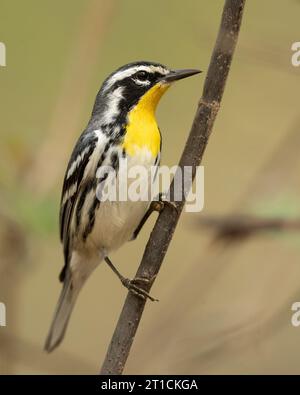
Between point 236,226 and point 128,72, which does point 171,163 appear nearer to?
point 128,72

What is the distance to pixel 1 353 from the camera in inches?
102

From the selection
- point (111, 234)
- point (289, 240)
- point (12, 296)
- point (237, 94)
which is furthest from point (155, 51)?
point (289, 240)

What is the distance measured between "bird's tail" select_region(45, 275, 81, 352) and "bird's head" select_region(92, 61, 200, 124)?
103 centimetres

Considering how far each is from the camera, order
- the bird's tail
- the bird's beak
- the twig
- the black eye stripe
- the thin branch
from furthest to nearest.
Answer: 1. the bird's tail
2. the black eye stripe
3. the bird's beak
4. the thin branch
5. the twig

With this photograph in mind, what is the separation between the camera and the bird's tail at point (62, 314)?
386cm

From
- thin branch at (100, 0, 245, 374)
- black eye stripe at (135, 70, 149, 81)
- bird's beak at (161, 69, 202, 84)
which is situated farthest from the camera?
black eye stripe at (135, 70, 149, 81)

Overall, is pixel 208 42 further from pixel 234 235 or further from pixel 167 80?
pixel 234 235

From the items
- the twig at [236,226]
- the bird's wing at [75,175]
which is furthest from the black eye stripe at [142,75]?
the twig at [236,226]

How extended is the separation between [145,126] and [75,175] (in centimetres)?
45

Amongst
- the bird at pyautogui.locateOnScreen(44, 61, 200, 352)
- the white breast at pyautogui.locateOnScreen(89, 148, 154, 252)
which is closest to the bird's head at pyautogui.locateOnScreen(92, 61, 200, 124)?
the bird at pyautogui.locateOnScreen(44, 61, 200, 352)

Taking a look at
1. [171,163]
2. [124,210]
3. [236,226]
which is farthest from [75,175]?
[236,226]

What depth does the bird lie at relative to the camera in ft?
11.1

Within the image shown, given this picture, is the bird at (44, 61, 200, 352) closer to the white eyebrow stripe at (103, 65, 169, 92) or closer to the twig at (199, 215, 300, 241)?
the white eyebrow stripe at (103, 65, 169, 92)

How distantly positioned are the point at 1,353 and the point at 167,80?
55.9 inches
